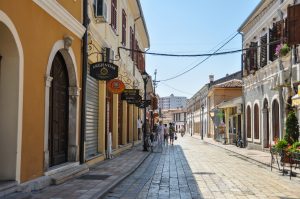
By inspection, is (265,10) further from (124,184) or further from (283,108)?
(124,184)

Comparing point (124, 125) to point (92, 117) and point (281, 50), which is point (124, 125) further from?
point (281, 50)

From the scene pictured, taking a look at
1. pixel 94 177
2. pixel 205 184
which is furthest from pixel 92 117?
pixel 205 184

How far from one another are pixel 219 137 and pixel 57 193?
36673mm

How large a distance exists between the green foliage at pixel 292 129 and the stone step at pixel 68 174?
8.10 metres

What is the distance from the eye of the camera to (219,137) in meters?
44.7

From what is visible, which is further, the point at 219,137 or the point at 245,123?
the point at 219,137

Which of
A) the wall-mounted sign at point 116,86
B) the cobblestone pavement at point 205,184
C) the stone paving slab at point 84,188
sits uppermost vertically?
the wall-mounted sign at point 116,86

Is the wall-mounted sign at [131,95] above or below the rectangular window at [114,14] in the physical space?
below

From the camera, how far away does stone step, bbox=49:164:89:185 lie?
10.3 metres

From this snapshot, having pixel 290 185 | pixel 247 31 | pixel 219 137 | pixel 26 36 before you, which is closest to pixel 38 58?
pixel 26 36

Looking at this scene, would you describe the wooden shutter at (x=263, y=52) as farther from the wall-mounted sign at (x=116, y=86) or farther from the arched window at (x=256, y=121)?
the wall-mounted sign at (x=116, y=86)

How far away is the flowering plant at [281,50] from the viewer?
19.6 m

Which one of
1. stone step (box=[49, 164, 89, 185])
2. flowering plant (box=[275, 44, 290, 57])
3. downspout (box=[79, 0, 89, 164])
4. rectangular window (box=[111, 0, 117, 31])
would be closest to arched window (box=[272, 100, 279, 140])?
flowering plant (box=[275, 44, 290, 57])

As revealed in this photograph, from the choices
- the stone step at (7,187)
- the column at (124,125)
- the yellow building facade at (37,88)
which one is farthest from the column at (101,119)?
the stone step at (7,187)
